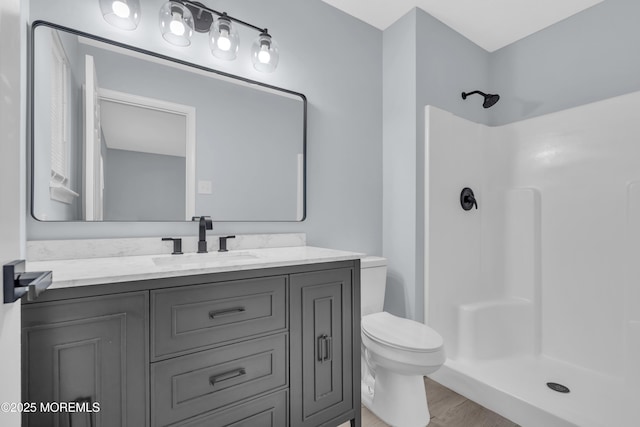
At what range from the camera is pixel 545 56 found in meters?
2.34

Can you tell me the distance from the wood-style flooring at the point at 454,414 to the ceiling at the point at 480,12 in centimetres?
250

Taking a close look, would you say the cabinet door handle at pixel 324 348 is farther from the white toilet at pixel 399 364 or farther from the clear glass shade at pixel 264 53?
the clear glass shade at pixel 264 53

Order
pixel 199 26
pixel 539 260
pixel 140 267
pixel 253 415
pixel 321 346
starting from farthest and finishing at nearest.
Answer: pixel 539 260 < pixel 199 26 < pixel 321 346 < pixel 253 415 < pixel 140 267

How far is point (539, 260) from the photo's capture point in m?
Result: 2.28

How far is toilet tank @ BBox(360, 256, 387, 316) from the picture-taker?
1.89 meters

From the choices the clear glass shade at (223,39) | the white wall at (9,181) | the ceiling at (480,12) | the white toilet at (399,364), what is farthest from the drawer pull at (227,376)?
the ceiling at (480,12)

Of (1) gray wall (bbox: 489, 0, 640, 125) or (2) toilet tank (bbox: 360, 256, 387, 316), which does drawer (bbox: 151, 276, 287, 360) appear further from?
(1) gray wall (bbox: 489, 0, 640, 125)

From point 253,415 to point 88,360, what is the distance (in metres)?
0.60

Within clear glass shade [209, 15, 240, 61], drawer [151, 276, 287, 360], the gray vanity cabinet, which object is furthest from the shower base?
clear glass shade [209, 15, 240, 61]

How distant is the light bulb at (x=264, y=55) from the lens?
169 cm

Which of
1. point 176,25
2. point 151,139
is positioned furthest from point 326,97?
point 151,139

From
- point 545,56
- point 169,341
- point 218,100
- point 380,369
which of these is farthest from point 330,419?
point 545,56

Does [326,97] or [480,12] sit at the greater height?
[480,12]

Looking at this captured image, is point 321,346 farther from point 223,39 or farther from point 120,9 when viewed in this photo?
point 120,9
